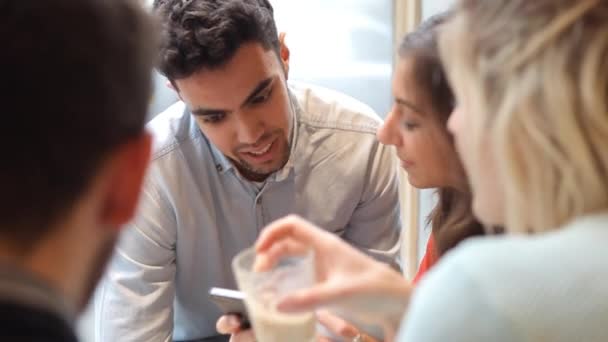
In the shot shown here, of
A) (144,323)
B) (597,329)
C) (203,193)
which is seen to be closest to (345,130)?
(203,193)

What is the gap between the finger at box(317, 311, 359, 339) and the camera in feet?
3.65

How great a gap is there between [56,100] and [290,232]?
1.63 ft

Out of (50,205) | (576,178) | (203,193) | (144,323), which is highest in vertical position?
(50,205)

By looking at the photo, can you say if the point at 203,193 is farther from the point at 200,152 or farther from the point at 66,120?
the point at 66,120

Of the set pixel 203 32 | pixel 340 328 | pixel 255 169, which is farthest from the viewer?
pixel 255 169

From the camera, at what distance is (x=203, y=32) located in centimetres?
129

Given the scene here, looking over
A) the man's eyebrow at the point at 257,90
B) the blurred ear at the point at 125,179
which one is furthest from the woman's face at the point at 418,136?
the blurred ear at the point at 125,179

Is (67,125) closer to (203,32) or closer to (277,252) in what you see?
(277,252)

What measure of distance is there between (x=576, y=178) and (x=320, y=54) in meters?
1.53

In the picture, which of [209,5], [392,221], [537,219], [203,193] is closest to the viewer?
[537,219]

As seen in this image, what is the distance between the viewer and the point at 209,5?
133 centimetres

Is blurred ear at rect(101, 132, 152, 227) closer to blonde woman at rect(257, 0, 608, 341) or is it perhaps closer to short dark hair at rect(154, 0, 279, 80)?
blonde woman at rect(257, 0, 608, 341)

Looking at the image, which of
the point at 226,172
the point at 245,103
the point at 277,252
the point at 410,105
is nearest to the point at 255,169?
the point at 226,172

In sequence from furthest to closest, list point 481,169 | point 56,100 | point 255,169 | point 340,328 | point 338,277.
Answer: point 255,169 < point 340,328 < point 338,277 < point 481,169 < point 56,100
